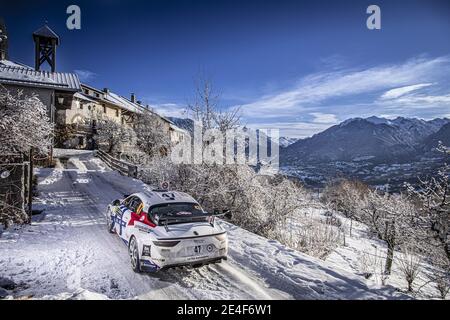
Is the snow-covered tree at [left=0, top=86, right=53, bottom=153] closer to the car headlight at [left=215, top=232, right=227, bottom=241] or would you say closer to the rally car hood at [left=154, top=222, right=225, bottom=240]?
the rally car hood at [left=154, top=222, right=225, bottom=240]

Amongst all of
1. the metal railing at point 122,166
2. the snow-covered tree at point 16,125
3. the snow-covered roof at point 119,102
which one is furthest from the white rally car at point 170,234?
the snow-covered roof at point 119,102

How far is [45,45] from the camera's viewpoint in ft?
66.8

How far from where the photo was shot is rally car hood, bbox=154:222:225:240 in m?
4.40

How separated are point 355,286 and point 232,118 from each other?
948 centimetres

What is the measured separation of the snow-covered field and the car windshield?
1.08 meters

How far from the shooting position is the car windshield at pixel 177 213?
4890 mm

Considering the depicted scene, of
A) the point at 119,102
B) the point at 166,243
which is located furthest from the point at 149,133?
the point at 166,243

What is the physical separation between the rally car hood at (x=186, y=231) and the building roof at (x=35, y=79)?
1859cm

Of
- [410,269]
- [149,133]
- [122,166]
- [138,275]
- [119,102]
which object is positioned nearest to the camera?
[138,275]

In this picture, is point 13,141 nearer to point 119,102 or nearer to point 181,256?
point 181,256

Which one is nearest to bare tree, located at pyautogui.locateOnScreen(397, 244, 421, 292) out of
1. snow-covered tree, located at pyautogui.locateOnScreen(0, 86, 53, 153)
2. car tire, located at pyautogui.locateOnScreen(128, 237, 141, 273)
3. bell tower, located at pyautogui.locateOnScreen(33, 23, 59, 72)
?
car tire, located at pyautogui.locateOnScreen(128, 237, 141, 273)

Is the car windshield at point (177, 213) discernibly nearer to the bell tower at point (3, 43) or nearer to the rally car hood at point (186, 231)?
the rally car hood at point (186, 231)

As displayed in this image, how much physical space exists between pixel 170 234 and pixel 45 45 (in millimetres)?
24045
